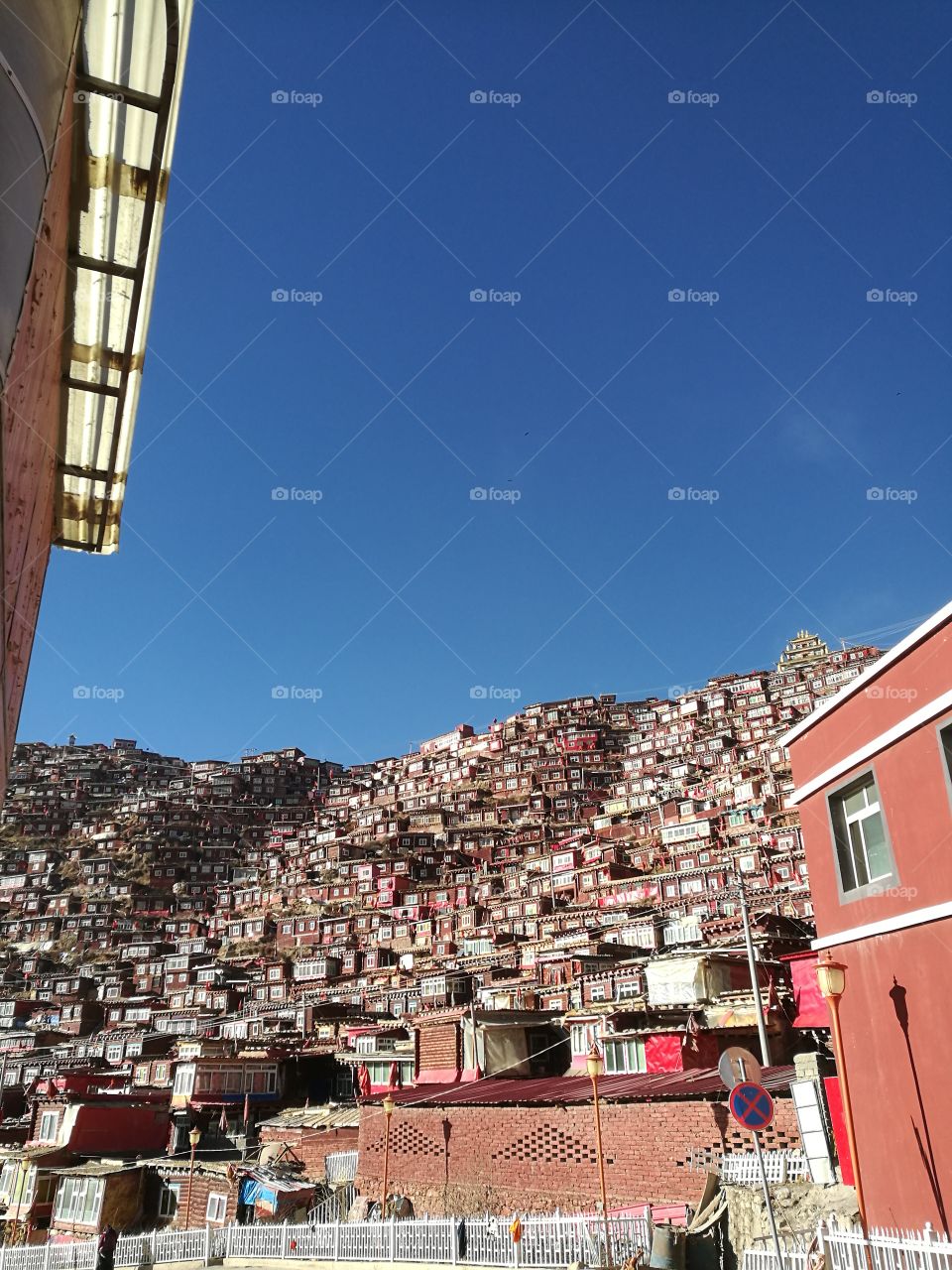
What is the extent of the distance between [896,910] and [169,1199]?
97.8 ft

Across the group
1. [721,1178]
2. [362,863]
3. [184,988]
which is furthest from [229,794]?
[721,1178]

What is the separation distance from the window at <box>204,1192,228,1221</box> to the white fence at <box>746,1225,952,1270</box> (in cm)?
2283

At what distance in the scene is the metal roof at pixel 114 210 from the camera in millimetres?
3047

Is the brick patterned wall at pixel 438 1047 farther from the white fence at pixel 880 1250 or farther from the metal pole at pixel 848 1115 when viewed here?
the metal pole at pixel 848 1115

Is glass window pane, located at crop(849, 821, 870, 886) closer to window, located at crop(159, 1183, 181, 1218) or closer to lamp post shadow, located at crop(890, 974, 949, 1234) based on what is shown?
lamp post shadow, located at crop(890, 974, 949, 1234)

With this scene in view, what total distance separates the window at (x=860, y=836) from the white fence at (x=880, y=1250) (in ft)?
11.1

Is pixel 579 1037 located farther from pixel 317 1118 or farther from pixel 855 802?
pixel 855 802

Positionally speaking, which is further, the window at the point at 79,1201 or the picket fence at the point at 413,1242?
the window at the point at 79,1201

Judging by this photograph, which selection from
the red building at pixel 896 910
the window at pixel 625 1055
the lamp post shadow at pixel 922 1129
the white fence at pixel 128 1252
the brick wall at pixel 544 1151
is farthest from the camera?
the window at pixel 625 1055

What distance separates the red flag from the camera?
121ft

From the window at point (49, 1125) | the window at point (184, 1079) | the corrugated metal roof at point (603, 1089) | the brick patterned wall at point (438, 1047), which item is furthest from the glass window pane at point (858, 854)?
the window at point (184, 1079)

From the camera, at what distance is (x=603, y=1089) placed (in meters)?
19.8

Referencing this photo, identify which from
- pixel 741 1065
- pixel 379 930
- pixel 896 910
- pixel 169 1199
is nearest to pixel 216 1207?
pixel 169 1199

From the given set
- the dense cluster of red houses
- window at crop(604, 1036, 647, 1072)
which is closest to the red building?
the dense cluster of red houses
